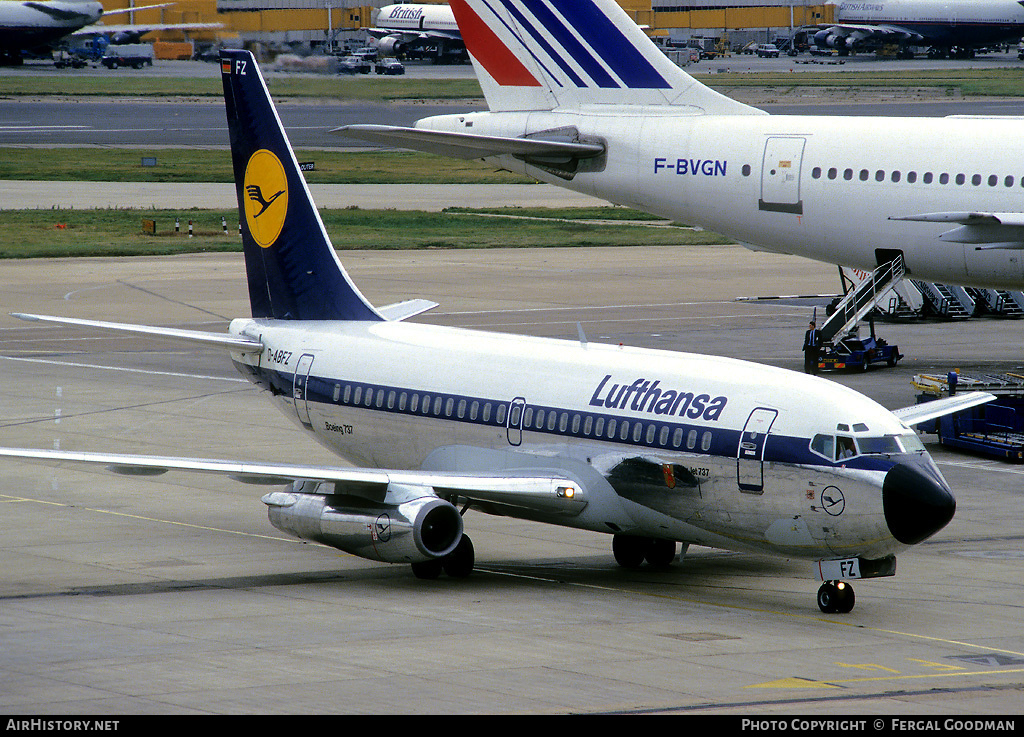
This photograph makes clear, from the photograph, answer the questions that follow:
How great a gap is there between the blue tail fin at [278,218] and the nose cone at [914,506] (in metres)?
12.1

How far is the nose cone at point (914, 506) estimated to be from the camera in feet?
69.6

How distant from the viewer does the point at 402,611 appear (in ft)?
73.3

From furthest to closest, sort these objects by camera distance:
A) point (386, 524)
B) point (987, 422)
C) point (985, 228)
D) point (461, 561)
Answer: point (985, 228), point (987, 422), point (461, 561), point (386, 524)

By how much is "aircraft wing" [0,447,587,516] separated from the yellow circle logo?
298 inches

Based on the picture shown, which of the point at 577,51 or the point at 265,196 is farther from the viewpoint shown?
the point at 577,51

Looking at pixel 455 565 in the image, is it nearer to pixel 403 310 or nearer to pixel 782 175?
pixel 403 310

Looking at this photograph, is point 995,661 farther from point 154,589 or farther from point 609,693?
point 154,589

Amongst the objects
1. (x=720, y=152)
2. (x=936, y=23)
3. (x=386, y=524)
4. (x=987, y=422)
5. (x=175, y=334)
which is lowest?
(x=987, y=422)

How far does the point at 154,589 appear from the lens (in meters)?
23.7

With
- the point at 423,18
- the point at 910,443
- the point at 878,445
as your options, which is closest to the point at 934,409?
the point at 910,443

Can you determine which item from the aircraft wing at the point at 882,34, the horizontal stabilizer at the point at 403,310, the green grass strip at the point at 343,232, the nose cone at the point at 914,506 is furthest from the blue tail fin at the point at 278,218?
the aircraft wing at the point at 882,34

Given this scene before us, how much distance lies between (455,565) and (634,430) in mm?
3673

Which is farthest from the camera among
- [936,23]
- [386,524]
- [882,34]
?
[882,34]
